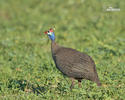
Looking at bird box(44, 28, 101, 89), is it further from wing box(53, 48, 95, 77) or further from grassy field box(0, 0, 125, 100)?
grassy field box(0, 0, 125, 100)

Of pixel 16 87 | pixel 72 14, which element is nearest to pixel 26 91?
pixel 16 87

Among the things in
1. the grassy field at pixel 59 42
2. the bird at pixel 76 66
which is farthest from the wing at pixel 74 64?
the grassy field at pixel 59 42

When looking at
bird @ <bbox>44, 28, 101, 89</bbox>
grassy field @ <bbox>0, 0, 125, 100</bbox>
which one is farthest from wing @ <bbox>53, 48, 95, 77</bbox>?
grassy field @ <bbox>0, 0, 125, 100</bbox>

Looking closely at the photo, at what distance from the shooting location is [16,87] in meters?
6.53

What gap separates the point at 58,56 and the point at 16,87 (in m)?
1.01

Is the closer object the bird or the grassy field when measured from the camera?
the grassy field

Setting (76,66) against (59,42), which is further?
(59,42)

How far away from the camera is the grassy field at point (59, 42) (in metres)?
6.19

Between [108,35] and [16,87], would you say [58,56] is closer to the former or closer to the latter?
[16,87]

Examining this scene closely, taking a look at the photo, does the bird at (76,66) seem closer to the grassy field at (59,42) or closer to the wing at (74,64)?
the wing at (74,64)

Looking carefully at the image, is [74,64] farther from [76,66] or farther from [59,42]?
[59,42]

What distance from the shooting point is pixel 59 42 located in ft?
35.9

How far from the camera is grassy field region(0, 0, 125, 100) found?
20.3 ft

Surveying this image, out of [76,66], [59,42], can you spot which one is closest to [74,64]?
[76,66]
